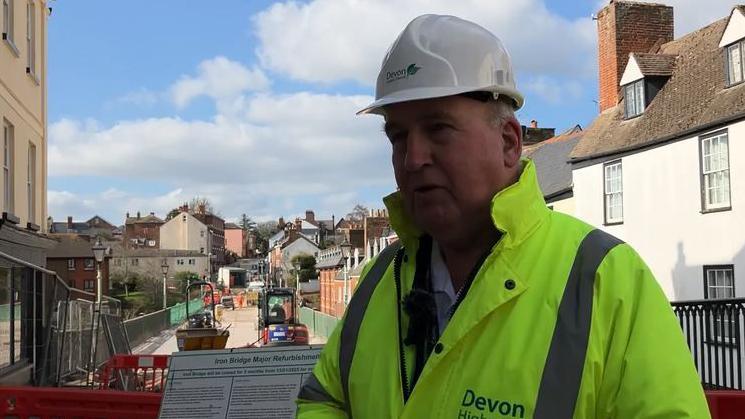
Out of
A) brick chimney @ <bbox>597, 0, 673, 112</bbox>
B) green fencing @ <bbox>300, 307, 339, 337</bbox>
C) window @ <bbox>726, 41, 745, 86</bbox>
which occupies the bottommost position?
green fencing @ <bbox>300, 307, 339, 337</bbox>

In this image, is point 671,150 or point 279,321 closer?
point 671,150

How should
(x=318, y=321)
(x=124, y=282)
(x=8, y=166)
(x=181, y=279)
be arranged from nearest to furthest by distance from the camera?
1. (x=8, y=166)
2. (x=318, y=321)
3. (x=124, y=282)
4. (x=181, y=279)

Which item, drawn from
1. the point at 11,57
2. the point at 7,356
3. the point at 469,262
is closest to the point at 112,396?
the point at 469,262

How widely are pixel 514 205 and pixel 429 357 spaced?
0.42 m

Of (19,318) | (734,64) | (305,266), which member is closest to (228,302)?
(305,266)

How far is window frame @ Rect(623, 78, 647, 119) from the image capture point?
20.1m

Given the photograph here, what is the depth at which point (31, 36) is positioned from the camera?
1552 centimetres

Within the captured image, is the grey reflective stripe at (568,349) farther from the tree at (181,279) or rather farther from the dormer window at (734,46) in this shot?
the tree at (181,279)

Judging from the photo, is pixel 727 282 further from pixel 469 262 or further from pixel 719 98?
pixel 469 262

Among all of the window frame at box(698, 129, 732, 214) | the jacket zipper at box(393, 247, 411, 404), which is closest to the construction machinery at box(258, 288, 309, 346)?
the window frame at box(698, 129, 732, 214)

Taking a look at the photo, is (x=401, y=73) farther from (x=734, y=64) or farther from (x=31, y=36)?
(x=734, y=64)

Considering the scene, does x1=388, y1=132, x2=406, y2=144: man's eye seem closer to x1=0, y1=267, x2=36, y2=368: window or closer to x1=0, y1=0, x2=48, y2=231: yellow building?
x1=0, y1=267, x2=36, y2=368: window

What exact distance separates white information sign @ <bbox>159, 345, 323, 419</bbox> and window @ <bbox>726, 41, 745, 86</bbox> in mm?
15188

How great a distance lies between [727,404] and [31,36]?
15.2 m
